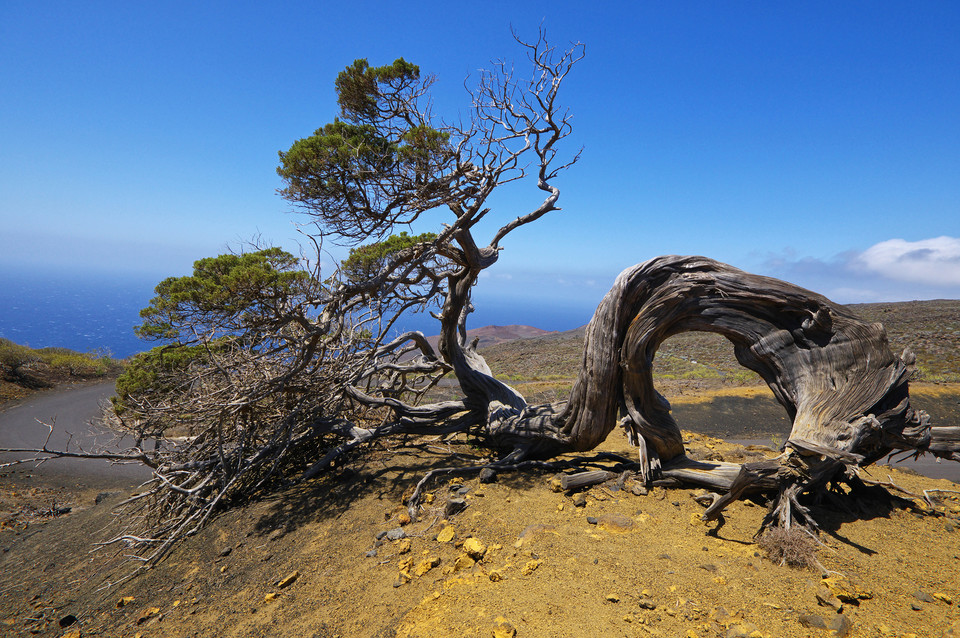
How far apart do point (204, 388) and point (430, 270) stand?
3.79m

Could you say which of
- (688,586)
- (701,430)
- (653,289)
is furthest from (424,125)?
(701,430)

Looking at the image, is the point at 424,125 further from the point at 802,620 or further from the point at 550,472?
the point at 802,620

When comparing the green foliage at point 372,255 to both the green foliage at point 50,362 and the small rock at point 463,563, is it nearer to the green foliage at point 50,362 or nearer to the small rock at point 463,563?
the small rock at point 463,563

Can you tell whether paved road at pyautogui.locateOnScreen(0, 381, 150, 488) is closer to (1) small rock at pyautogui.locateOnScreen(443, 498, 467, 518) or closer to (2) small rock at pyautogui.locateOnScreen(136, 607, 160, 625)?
(2) small rock at pyautogui.locateOnScreen(136, 607, 160, 625)

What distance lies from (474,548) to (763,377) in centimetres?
439

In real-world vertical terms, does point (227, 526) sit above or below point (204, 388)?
below

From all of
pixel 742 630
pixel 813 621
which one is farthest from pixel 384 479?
pixel 813 621

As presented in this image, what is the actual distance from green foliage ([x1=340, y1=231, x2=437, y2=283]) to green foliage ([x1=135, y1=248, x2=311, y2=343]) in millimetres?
1559

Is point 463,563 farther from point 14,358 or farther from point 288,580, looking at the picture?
point 14,358

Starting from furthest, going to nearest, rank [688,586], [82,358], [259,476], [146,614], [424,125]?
1. [82,358]
2. [259,476]
3. [424,125]
4. [146,614]
5. [688,586]

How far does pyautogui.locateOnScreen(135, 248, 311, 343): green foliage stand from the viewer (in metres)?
4.75

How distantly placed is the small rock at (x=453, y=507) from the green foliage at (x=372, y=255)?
393 cm

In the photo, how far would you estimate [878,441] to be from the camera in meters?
4.43

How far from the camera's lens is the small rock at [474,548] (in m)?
3.88
